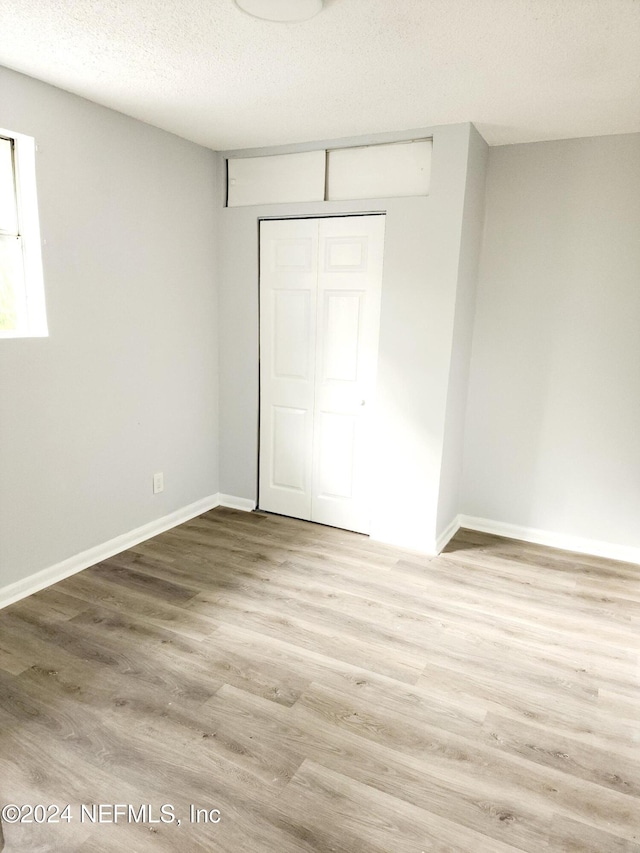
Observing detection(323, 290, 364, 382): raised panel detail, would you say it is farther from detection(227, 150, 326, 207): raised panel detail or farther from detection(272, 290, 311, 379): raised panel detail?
detection(227, 150, 326, 207): raised panel detail

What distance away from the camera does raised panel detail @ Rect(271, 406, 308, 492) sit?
384cm

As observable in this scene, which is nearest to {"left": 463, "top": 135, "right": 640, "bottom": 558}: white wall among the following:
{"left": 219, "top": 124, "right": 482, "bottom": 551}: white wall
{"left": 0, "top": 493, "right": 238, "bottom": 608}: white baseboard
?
{"left": 219, "top": 124, "right": 482, "bottom": 551}: white wall

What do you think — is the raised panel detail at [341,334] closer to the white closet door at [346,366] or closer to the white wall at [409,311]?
the white closet door at [346,366]

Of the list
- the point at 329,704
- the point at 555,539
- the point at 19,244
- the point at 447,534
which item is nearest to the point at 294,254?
the point at 19,244

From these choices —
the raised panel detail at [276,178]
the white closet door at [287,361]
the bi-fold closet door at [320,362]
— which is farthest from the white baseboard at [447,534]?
the raised panel detail at [276,178]

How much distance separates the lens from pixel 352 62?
2.27 metres

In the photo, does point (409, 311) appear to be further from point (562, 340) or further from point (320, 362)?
point (562, 340)

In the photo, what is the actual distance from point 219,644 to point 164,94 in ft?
8.53

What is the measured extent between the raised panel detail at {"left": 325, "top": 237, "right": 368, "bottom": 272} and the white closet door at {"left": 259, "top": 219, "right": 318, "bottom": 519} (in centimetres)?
10

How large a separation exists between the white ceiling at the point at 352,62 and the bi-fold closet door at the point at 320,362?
687 mm

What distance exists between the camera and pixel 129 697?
6.93 ft

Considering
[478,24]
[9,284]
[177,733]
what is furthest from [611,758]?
[9,284]

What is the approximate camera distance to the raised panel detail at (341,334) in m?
3.50

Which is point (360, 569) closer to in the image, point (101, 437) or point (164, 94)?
point (101, 437)
